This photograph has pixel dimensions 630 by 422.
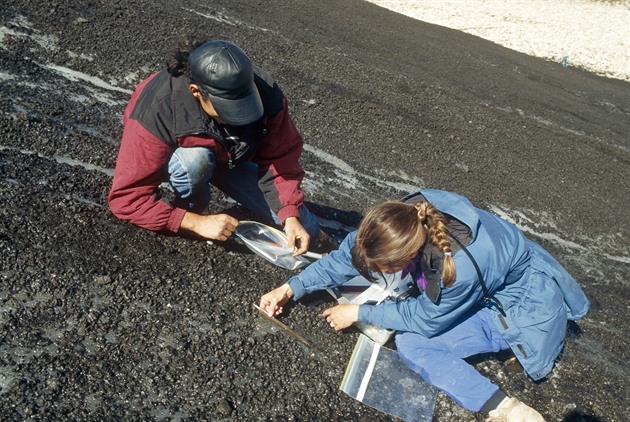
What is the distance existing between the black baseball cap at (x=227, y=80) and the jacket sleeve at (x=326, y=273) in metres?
0.84

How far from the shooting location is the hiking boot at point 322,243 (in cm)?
391

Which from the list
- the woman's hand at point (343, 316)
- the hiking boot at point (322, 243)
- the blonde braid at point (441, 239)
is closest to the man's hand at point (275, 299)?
the woman's hand at point (343, 316)

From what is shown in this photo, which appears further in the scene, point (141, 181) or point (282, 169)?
point (282, 169)

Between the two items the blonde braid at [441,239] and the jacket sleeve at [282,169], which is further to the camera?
the jacket sleeve at [282,169]

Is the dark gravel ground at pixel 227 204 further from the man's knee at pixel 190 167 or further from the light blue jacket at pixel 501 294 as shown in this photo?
the man's knee at pixel 190 167

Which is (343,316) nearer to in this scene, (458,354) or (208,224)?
(458,354)

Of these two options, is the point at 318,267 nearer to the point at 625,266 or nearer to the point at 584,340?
the point at 584,340

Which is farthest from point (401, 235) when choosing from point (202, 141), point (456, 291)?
point (202, 141)

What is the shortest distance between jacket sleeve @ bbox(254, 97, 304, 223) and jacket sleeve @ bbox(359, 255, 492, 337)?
747 mm

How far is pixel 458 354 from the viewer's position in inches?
128

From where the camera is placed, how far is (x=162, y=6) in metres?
6.96

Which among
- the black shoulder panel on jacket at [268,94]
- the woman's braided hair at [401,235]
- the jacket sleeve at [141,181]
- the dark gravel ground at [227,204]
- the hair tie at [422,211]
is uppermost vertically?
the black shoulder panel on jacket at [268,94]

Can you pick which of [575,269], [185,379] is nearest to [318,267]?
[185,379]

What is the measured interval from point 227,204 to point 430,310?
1620 millimetres
